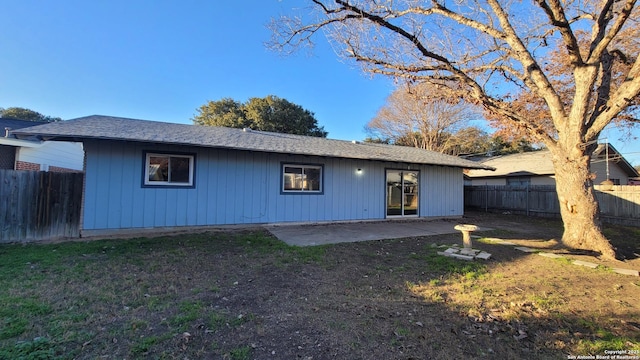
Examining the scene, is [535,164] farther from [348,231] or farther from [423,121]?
[348,231]

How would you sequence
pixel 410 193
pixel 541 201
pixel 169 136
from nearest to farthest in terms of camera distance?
pixel 169 136
pixel 410 193
pixel 541 201

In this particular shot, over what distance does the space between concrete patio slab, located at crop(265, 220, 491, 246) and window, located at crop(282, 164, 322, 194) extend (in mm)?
1254

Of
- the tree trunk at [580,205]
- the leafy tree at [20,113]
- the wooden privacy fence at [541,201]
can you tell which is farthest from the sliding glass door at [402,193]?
the leafy tree at [20,113]

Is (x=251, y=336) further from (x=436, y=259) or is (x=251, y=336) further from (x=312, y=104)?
(x=312, y=104)

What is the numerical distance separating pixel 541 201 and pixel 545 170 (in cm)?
387

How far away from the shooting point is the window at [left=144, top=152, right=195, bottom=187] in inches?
305

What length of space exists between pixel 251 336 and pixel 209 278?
197 cm

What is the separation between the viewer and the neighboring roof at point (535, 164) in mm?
16848

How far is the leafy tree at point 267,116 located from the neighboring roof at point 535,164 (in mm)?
14736

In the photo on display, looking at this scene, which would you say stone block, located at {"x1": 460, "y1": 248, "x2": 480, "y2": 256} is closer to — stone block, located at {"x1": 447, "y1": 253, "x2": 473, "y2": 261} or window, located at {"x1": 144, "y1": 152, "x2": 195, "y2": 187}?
stone block, located at {"x1": 447, "y1": 253, "x2": 473, "y2": 261}

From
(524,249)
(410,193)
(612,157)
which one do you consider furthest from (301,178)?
(612,157)

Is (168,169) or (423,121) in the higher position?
(423,121)

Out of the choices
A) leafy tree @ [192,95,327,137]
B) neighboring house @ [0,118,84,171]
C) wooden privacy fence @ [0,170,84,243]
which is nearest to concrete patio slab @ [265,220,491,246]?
wooden privacy fence @ [0,170,84,243]

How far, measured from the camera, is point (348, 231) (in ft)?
28.2
